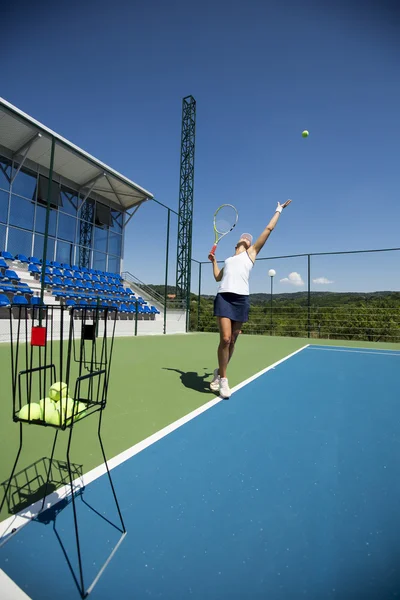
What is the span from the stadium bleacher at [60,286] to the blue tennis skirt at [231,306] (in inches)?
301

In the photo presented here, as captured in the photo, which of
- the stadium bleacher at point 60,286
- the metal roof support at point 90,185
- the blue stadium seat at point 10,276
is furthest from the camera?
the metal roof support at point 90,185

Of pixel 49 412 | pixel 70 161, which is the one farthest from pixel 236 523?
pixel 70 161

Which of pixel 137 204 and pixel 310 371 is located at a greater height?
pixel 137 204

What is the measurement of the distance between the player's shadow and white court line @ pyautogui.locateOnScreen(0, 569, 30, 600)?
8.14 feet

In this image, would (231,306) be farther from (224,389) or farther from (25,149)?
(25,149)

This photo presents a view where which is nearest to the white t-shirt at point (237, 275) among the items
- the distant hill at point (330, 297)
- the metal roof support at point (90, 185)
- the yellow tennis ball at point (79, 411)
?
the yellow tennis ball at point (79, 411)

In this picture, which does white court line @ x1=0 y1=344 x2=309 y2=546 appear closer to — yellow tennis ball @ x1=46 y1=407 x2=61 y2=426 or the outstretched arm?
yellow tennis ball @ x1=46 y1=407 x2=61 y2=426

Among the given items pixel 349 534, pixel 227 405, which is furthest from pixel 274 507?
pixel 227 405

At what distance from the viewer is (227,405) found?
2.89 meters

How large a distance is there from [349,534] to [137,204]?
17153mm

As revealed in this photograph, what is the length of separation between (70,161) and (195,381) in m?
12.5

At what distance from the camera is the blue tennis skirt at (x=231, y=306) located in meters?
3.10

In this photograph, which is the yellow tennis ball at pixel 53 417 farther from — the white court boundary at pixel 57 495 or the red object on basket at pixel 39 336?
the white court boundary at pixel 57 495

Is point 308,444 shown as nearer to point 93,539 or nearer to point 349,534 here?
point 349,534
